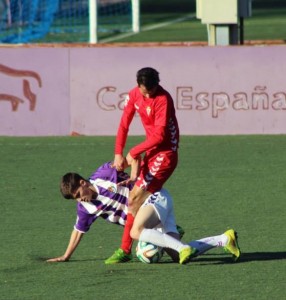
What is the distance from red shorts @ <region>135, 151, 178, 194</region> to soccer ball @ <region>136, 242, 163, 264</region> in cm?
46

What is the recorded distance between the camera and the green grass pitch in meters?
9.50

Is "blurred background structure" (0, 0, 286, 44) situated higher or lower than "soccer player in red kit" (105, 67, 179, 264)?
higher

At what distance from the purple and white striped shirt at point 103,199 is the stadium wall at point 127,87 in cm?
851

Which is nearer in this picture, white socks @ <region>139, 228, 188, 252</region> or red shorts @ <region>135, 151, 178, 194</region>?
white socks @ <region>139, 228, 188, 252</region>

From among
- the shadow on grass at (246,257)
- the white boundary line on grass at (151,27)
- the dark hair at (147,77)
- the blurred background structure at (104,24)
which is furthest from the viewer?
the white boundary line on grass at (151,27)

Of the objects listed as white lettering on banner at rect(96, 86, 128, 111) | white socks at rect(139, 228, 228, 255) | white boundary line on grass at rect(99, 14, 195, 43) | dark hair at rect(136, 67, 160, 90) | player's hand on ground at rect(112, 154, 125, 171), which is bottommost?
white socks at rect(139, 228, 228, 255)

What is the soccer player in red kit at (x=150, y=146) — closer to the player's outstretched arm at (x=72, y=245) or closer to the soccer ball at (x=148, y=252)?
the soccer ball at (x=148, y=252)

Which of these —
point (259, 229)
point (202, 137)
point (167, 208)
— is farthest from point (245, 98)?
point (167, 208)

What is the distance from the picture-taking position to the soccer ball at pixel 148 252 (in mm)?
10328

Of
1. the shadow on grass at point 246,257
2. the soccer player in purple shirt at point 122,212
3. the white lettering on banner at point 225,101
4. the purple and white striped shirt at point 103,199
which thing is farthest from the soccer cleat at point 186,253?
the white lettering on banner at point 225,101

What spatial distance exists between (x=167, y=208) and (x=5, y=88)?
921 centimetres

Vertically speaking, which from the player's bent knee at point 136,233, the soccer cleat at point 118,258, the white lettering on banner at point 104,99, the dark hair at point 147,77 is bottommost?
the soccer cleat at point 118,258

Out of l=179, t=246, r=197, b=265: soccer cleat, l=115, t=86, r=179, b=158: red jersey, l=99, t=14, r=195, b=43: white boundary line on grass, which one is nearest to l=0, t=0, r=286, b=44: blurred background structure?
l=99, t=14, r=195, b=43: white boundary line on grass

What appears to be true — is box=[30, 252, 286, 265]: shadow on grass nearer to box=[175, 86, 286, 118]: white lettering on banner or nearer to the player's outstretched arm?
the player's outstretched arm
